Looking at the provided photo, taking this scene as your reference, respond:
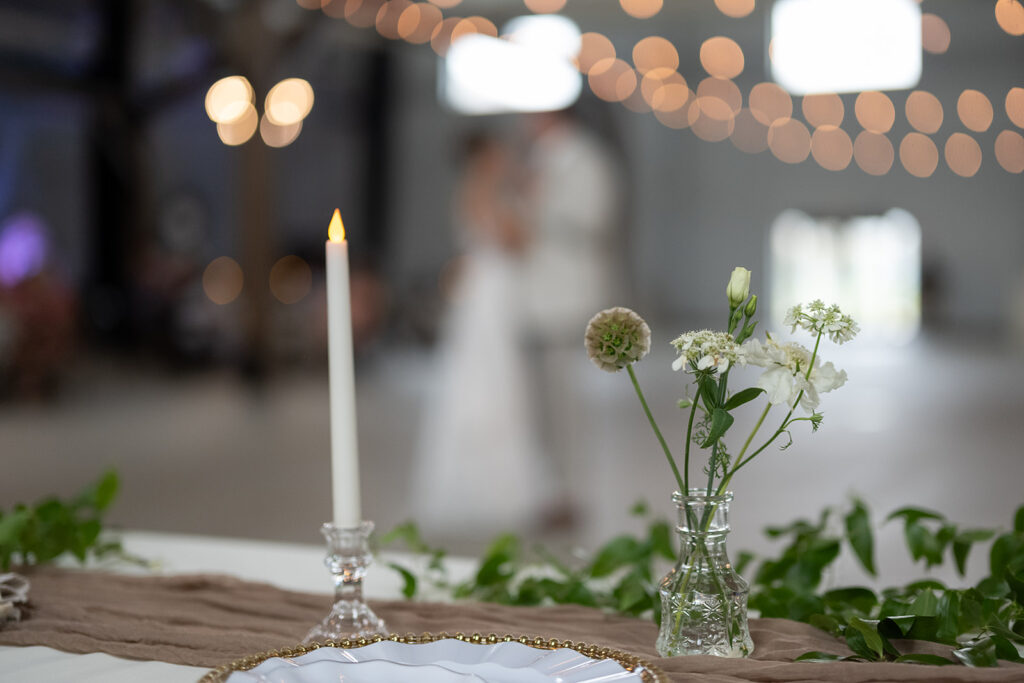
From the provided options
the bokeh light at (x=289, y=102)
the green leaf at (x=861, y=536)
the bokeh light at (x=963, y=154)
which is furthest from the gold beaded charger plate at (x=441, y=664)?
the bokeh light at (x=963, y=154)

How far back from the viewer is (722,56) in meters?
10.5

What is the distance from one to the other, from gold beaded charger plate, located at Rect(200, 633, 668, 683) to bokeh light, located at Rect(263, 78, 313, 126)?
6857 millimetres

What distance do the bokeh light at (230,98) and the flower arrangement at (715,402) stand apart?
6821mm

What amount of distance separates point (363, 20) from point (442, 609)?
26.5 ft

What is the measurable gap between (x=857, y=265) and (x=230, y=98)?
7.78m

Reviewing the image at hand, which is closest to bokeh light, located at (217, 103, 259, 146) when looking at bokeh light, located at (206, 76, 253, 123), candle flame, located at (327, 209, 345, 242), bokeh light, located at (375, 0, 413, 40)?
bokeh light, located at (206, 76, 253, 123)

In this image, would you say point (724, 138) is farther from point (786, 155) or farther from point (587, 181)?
point (587, 181)

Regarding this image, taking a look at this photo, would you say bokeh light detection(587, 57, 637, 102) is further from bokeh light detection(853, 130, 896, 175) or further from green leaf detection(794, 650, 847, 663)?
green leaf detection(794, 650, 847, 663)

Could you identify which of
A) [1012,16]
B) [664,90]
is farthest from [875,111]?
[1012,16]

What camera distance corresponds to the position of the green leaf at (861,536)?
0.75 metres

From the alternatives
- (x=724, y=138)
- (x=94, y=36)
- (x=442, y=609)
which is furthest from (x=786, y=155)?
(x=442, y=609)

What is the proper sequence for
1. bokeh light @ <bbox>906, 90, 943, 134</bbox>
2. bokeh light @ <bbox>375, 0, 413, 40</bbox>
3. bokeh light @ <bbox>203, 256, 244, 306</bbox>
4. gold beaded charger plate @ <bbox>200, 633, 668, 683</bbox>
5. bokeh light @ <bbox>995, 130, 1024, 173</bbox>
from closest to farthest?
gold beaded charger plate @ <bbox>200, 633, 668, 683</bbox>, bokeh light @ <bbox>375, 0, 413, 40</bbox>, bokeh light @ <bbox>203, 256, 244, 306</bbox>, bokeh light @ <bbox>995, 130, 1024, 173</bbox>, bokeh light @ <bbox>906, 90, 943, 134</bbox>

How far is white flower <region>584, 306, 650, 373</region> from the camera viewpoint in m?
0.55

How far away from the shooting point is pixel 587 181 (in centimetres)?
337
